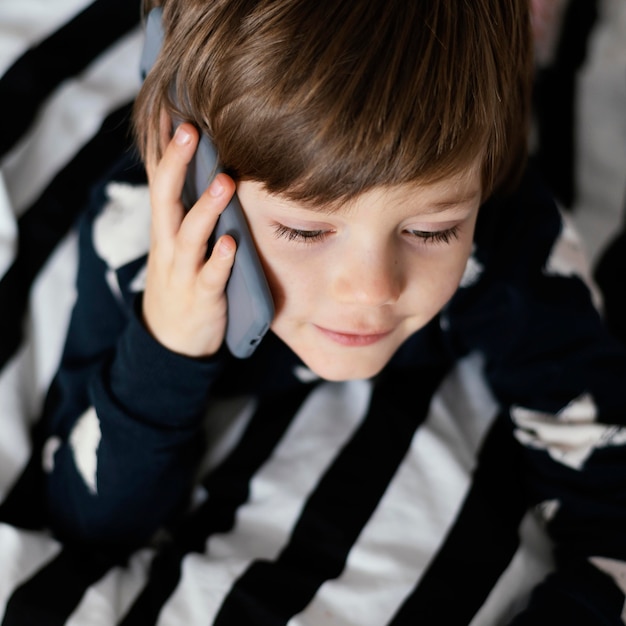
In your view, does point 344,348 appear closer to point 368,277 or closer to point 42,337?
point 368,277

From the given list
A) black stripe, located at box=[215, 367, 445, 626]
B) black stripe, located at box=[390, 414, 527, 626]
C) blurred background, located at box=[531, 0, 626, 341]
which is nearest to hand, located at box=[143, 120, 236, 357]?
black stripe, located at box=[215, 367, 445, 626]

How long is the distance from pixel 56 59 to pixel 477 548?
0.76 m

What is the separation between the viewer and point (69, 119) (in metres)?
1.04

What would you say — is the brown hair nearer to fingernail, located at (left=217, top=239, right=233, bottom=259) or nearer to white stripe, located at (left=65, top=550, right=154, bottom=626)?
fingernail, located at (left=217, top=239, right=233, bottom=259)

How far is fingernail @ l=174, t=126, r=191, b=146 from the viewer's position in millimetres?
711

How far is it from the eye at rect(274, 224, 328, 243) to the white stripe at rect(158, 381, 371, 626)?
326 mm

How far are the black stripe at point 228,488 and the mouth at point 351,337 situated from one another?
23cm

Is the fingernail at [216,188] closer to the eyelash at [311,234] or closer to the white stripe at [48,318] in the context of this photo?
the eyelash at [311,234]

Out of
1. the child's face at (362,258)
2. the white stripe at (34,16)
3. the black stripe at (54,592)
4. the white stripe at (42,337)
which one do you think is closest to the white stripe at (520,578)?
the child's face at (362,258)

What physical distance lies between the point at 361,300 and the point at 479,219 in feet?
0.96

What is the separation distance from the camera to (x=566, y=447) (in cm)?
91

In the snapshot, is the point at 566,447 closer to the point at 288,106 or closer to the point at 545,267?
the point at 545,267

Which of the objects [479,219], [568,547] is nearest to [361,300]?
[479,219]

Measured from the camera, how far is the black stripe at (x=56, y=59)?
99 centimetres
